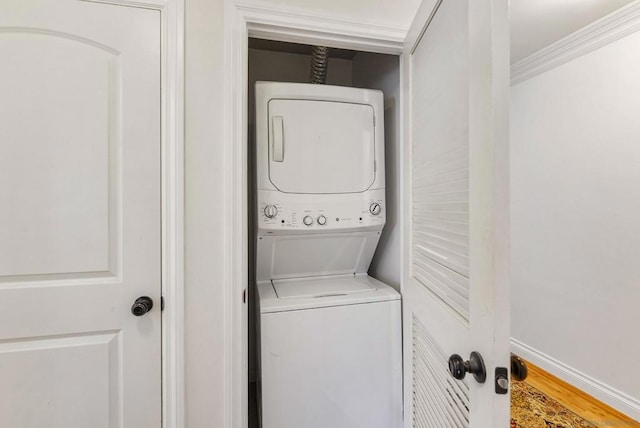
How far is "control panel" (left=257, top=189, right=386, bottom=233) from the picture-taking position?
144cm

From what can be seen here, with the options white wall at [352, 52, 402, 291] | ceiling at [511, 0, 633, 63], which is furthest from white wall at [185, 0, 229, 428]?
ceiling at [511, 0, 633, 63]

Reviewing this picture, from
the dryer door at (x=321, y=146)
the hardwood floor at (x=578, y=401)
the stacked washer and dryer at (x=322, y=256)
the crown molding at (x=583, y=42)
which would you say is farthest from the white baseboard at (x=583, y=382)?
the crown molding at (x=583, y=42)

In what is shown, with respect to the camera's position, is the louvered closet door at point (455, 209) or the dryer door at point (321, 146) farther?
the dryer door at point (321, 146)

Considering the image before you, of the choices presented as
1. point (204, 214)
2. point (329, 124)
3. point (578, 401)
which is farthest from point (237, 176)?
point (578, 401)

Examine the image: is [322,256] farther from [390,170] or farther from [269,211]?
[390,170]

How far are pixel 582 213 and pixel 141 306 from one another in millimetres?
2876

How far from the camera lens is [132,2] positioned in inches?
40.7

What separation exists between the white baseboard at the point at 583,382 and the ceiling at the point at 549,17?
2.55m

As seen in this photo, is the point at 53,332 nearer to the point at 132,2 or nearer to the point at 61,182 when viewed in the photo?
the point at 61,182

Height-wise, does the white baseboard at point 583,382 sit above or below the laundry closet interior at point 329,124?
below

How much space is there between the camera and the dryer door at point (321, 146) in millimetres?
1442

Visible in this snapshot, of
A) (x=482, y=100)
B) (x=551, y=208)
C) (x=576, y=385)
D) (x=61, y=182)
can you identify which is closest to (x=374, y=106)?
(x=482, y=100)

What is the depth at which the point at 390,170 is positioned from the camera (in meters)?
1.69

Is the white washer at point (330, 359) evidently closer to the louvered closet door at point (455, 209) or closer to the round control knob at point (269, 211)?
the louvered closet door at point (455, 209)
